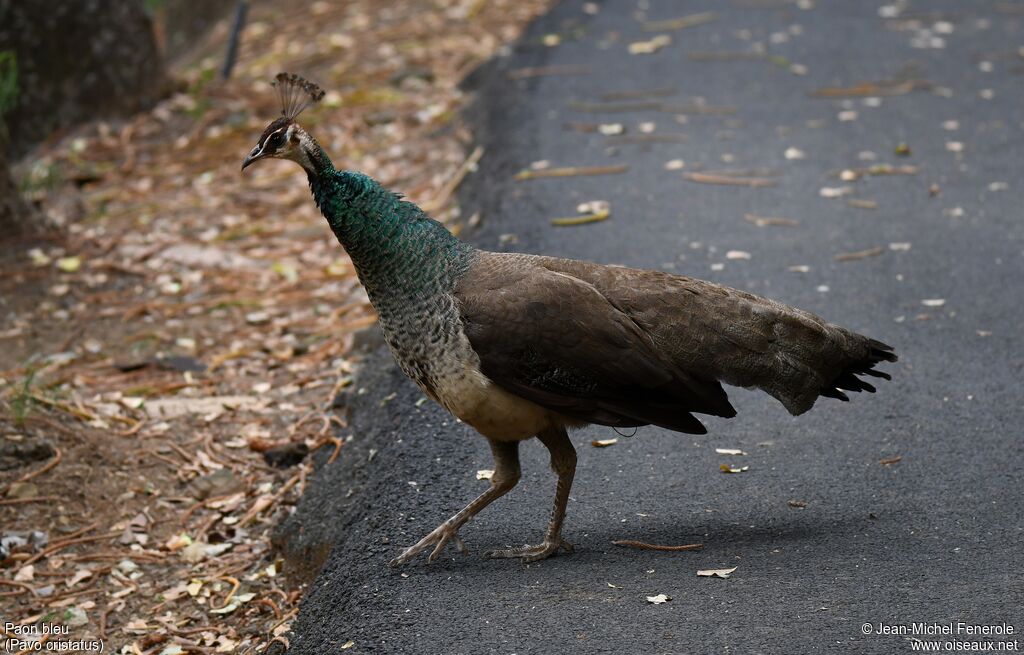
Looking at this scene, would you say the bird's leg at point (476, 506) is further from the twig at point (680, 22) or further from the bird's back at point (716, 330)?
the twig at point (680, 22)

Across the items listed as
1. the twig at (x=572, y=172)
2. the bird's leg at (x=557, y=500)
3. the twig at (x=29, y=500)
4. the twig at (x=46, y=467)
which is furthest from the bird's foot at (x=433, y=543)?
the twig at (x=572, y=172)

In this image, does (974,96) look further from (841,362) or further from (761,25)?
(841,362)

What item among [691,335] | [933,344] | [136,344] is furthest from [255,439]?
[933,344]

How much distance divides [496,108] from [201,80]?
315 centimetres

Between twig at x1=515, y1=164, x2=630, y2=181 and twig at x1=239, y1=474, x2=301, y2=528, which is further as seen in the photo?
twig at x1=515, y1=164, x2=630, y2=181

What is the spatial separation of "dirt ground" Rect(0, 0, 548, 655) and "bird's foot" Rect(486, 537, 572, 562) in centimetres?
87

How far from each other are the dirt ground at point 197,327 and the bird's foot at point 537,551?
2.84ft

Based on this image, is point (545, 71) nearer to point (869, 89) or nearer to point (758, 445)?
point (869, 89)

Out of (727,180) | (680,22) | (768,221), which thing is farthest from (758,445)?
(680,22)

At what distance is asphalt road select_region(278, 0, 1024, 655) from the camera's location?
3.67 meters

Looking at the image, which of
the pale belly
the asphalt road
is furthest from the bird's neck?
the asphalt road

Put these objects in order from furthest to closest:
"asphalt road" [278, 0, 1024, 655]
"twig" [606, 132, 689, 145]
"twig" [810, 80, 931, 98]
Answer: "twig" [810, 80, 931, 98], "twig" [606, 132, 689, 145], "asphalt road" [278, 0, 1024, 655]

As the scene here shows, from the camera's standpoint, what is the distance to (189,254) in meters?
8.14

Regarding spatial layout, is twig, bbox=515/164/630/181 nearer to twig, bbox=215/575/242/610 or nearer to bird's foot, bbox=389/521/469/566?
twig, bbox=215/575/242/610
